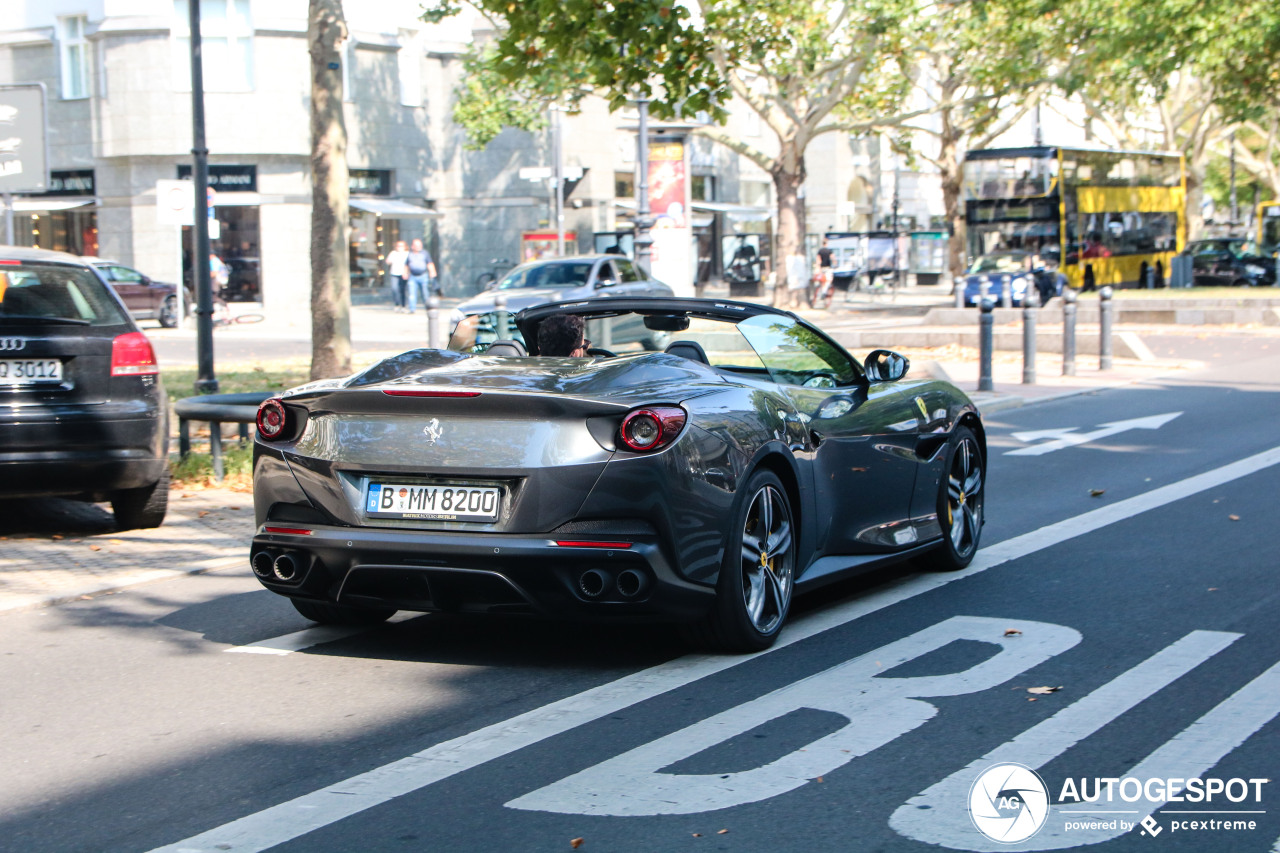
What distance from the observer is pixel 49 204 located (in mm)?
40938

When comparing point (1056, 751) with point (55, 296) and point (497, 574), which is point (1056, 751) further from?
point (55, 296)

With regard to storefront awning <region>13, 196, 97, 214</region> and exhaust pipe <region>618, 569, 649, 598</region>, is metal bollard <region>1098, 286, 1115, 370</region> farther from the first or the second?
storefront awning <region>13, 196, 97, 214</region>

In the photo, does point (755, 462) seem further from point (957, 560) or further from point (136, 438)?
point (136, 438)

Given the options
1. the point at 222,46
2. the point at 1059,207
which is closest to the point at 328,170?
the point at 222,46

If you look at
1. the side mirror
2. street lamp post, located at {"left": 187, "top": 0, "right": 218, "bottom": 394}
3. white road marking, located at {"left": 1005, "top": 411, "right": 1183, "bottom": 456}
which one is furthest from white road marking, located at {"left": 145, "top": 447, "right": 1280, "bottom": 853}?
street lamp post, located at {"left": 187, "top": 0, "right": 218, "bottom": 394}

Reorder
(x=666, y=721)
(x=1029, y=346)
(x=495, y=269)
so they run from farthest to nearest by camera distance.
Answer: (x=495, y=269) < (x=1029, y=346) < (x=666, y=721)

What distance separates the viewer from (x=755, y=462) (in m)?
5.71

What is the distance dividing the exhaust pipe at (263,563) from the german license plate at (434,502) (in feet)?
1.61

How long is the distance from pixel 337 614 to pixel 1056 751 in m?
3.10

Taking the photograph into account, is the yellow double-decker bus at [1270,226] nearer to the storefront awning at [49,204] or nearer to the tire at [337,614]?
the storefront awning at [49,204]

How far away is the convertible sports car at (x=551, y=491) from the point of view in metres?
5.21

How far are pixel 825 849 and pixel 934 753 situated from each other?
898 millimetres

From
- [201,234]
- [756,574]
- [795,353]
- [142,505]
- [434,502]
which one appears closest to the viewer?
[434,502]

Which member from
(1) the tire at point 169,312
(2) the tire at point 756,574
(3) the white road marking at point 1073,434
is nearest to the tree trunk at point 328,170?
(3) the white road marking at point 1073,434
